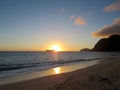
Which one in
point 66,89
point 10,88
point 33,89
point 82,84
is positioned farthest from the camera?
point 10,88

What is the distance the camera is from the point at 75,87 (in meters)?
8.03

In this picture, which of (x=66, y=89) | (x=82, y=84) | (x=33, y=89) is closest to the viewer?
(x=66, y=89)

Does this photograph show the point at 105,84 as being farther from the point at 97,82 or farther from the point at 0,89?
the point at 0,89

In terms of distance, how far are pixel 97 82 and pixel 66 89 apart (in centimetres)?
186

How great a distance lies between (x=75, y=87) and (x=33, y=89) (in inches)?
108

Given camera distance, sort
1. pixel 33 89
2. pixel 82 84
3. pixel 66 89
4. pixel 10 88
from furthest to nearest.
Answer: pixel 10 88
pixel 33 89
pixel 82 84
pixel 66 89

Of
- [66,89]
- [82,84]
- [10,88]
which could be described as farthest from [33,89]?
[82,84]

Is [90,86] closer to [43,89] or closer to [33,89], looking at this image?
[43,89]

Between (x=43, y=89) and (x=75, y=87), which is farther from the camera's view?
(x=43, y=89)

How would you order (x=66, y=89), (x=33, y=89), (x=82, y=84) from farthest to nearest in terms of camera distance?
1. (x=33, y=89)
2. (x=82, y=84)
3. (x=66, y=89)

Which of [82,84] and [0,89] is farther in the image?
[0,89]

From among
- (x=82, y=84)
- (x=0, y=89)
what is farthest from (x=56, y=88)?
(x=0, y=89)

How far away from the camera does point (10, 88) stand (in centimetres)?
998

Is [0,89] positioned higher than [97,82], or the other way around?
[97,82]
